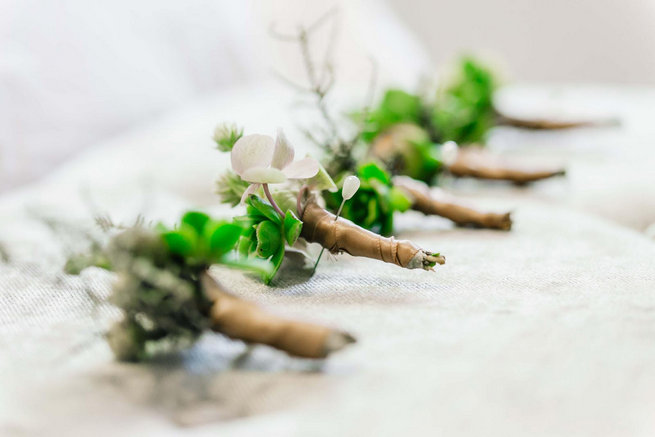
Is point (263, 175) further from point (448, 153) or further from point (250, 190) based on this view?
point (448, 153)

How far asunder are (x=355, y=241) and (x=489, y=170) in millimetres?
422

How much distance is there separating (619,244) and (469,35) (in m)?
1.76

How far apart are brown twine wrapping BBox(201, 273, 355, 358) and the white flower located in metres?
0.08

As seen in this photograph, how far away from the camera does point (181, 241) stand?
1.34ft

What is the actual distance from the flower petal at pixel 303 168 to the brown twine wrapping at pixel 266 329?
0.11 metres

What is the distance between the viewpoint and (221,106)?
1.14 meters

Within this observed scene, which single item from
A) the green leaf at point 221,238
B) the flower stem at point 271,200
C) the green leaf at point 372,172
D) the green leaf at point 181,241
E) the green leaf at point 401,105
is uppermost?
the green leaf at point 401,105

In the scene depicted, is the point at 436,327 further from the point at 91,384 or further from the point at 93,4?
the point at 93,4

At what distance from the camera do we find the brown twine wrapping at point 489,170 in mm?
875

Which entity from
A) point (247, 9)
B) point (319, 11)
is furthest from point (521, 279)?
point (319, 11)

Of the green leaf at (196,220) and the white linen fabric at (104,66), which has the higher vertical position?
the white linen fabric at (104,66)

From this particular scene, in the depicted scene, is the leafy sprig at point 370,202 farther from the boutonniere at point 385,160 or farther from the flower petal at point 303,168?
the flower petal at point 303,168

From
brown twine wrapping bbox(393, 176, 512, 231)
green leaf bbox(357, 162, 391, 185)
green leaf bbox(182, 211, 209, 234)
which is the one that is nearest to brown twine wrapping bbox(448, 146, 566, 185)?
brown twine wrapping bbox(393, 176, 512, 231)

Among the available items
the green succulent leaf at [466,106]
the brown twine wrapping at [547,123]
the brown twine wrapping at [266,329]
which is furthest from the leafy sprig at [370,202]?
the brown twine wrapping at [547,123]
